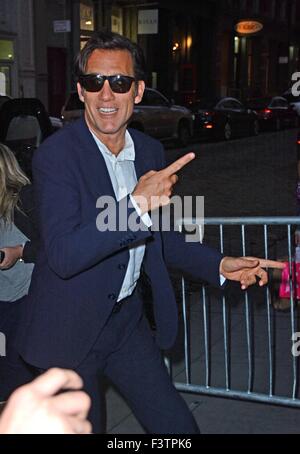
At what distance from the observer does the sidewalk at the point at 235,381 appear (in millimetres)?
4160

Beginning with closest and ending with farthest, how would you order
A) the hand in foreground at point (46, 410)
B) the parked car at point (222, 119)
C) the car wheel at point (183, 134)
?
the hand in foreground at point (46, 410) → the car wheel at point (183, 134) → the parked car at point (222, 119)

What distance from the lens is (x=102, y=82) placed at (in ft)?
9.04

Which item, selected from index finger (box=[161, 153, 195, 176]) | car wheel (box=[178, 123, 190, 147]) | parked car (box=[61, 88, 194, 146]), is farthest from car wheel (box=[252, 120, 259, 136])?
index finger (box=[161, 153, 195, 176])

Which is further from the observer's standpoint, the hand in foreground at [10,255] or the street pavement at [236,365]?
the street pavement at [236,365]

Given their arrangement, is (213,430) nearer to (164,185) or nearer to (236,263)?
(236,263)

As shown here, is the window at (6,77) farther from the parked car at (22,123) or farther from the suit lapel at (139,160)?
the suit lapel at (139,160)

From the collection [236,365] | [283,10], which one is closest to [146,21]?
[236,365]

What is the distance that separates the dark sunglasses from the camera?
2.76 meters

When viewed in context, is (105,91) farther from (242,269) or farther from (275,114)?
(275,114)

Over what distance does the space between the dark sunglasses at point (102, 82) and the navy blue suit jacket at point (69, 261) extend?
145mm

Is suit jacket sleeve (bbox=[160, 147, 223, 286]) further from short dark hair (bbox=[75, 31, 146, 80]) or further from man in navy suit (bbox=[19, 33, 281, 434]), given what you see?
short dark hair (bbox=[75, 31, 146, 80])

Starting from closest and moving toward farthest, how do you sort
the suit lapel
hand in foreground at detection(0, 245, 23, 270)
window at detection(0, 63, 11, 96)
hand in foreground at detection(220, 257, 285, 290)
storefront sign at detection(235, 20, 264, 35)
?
the suit lapel
hand in foreground at detection(220, 257, 285, 290)
hand in foreground at detection(0, 245, 23, 270)
window at detection(0, 63, 11, 96)
storefront sign at detection(235, 20, 264, 35)

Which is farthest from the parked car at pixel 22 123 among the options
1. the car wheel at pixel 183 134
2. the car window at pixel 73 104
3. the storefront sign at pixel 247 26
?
the storefront sign at pixel 247 26

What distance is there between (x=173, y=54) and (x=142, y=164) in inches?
1348
